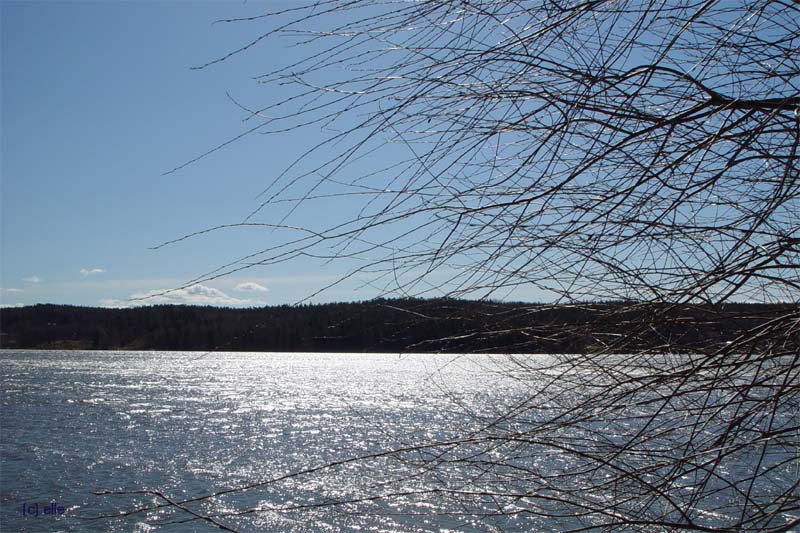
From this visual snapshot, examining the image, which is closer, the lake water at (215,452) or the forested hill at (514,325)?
the forested hill at (514,325)

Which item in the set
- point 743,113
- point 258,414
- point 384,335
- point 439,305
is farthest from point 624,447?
point 258,414

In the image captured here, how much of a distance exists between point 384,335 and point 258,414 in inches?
1952

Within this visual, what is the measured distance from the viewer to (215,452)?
30641mm

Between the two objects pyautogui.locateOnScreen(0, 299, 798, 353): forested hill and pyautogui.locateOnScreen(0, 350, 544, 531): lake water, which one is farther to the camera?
pyautogui.locateOnScreen(0, 350, 544, 531): lake water

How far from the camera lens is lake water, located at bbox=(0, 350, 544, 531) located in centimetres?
1238

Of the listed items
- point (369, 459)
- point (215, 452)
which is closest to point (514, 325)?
point (369, 459)

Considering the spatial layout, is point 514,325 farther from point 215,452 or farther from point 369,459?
point 215,452

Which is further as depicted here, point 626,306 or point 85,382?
point 85,382

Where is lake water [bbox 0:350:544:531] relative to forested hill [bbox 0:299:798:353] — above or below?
below

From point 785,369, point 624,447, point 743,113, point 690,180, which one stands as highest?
point 743,113

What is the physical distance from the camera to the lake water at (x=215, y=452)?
40.6 ft

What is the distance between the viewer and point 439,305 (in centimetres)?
196

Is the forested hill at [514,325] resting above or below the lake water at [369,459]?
above

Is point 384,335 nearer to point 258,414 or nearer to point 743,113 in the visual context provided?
point 743,113
